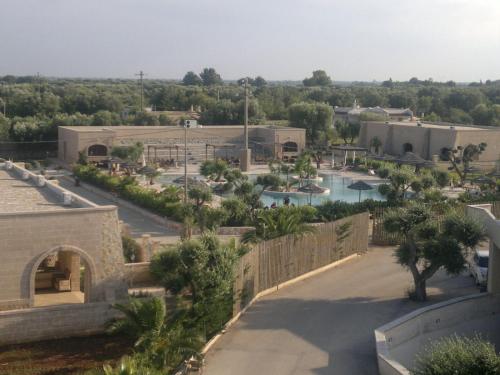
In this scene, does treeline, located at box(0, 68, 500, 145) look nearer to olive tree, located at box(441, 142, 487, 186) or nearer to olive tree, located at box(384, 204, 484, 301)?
olive tree, located at box(441, 142, 487, 186)

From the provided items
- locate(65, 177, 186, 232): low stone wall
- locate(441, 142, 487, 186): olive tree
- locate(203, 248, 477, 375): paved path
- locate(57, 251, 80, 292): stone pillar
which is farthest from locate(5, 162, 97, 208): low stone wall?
locate(441, 142, 487, 186): olive tree

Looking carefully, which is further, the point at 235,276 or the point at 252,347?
the point at 235,276

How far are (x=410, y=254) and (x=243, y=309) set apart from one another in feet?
12.3

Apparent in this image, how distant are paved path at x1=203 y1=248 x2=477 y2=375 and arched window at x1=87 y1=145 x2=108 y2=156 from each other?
26.0 m

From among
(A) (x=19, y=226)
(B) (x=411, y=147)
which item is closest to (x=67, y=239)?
(A) (x=19, y=226)

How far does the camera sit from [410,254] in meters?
15.0

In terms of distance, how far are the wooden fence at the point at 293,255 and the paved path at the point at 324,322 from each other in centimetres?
32

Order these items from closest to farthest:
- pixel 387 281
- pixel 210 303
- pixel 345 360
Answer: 1. pixel 345 360
2. pixel 210 303
3. pixel 387 281

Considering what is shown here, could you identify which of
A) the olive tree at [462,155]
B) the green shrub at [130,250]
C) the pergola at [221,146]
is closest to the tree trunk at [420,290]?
the green shrub at [130,250]

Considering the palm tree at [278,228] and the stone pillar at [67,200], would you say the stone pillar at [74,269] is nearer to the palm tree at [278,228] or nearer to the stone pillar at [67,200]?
the stone pillar at [67,200]

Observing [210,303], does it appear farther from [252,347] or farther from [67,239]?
[67,239]

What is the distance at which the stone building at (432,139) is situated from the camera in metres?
41.8

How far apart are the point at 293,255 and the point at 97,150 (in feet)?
89.5

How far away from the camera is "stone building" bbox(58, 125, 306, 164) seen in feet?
139
